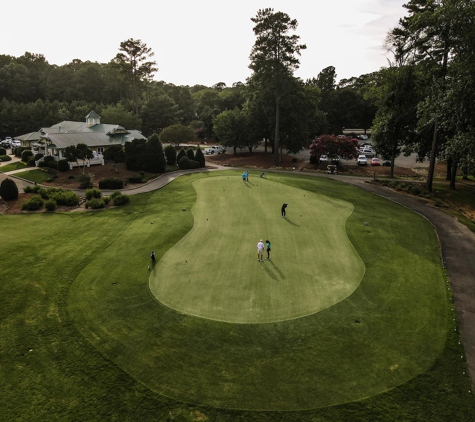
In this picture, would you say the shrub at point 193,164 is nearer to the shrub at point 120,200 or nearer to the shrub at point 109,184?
the shrub at point 109,184

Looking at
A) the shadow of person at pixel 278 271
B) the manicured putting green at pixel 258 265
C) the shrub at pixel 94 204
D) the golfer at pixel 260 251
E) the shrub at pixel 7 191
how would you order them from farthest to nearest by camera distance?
the shrub at pixel 7 191, the shrub at pixel 94 204, the golfer at pixel 260 251, the shadow of person at pixel 278 271, the manicured putting green at pixel 258 265

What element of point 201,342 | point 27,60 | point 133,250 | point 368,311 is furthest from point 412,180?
point 27,60

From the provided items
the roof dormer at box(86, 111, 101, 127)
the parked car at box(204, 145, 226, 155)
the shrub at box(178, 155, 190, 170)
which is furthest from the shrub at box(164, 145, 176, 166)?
the roof dormer at box(86, 111, 101, 127)

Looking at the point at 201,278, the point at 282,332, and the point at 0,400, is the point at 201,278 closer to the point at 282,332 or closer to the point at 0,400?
the point at 282,332

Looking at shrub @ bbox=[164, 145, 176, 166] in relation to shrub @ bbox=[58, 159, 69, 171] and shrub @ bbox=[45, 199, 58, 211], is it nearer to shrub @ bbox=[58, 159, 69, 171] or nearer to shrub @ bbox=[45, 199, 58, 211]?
shrub @ bbox=[58, 159, 69, 171]

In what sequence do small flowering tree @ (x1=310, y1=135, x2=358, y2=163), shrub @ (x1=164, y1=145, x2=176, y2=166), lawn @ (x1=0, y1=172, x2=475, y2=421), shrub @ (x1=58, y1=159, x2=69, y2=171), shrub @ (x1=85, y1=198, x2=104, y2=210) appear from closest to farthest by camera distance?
lawn @ (x1=0, y1=172, x2=475, y2=421), shrub @ (x1=85, y1=198, x2=104, y2=210), shrub @ (x1=58, y1=159, x2=69, y2=171), small flowering tree @ (x1=310, y1=135, x2=358, y2=163), shrub @ (x1=164, y1=145, x2=176, y2=166)

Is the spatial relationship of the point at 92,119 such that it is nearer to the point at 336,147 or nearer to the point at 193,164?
the point at 193,164

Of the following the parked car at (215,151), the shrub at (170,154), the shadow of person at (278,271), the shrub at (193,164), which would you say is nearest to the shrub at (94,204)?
the shadow of person at (278,271)
